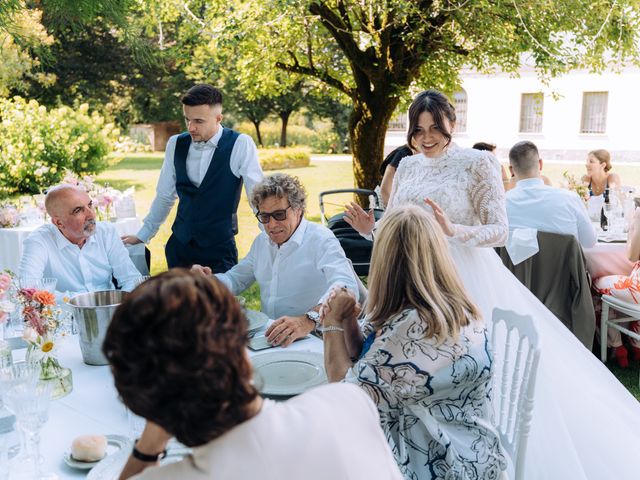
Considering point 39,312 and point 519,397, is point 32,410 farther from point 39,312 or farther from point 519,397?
point 519,397

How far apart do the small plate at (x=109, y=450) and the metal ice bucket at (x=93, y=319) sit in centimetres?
35

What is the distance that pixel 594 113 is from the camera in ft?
66.4

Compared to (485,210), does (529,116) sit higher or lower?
higher

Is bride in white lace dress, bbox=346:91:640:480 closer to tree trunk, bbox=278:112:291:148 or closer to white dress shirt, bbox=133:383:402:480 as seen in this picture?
white dress shirt, bbox=133:383:402:480

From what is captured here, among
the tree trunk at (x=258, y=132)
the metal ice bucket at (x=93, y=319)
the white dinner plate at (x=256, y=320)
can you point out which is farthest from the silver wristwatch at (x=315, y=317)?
the tree trunk at (x=258, y=132)

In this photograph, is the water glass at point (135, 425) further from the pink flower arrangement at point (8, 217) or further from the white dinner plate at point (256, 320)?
the pink flower arrangement at point (8, 217)

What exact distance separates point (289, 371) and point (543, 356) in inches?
57.0

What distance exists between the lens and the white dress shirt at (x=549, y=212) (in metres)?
3.82

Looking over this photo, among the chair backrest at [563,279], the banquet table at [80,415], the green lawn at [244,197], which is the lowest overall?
the green lawn at [244,197]

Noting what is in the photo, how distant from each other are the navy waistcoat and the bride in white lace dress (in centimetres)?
93

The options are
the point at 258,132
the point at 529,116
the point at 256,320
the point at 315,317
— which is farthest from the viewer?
the point at 258,132

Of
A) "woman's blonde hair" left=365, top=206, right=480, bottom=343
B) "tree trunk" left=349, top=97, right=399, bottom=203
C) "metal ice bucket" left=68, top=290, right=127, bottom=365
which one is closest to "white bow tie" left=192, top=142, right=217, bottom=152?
"metal ice bucket" left=68, top=290, right=127, bottom=365

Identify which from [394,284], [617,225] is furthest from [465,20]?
[394,284]

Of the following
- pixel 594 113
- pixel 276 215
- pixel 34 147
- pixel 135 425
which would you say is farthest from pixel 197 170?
pixel 594 113
